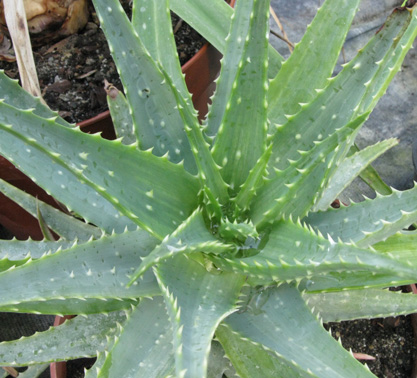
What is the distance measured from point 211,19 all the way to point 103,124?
0.87ft

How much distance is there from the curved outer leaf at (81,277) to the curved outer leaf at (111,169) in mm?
70

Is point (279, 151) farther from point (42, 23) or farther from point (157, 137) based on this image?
point (42, 23)

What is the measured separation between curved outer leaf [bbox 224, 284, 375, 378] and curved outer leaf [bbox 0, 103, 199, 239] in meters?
0.13

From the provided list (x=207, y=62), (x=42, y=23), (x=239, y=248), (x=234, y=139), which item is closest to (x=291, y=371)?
(x=239, y=248)

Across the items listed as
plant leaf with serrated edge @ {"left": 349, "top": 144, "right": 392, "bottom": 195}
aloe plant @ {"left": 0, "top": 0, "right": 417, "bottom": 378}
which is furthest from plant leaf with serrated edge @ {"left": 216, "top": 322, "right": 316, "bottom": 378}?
plant leaf with serrated edge @ {"left": 349, "top": 144, "right": 392, "bottom": 195}

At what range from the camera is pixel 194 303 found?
0.49m

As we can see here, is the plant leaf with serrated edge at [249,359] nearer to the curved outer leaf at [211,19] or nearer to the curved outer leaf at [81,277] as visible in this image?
the curved outer leaf at [81,277]

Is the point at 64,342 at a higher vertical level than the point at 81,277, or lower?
lower

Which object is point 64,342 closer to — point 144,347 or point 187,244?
point 144,347

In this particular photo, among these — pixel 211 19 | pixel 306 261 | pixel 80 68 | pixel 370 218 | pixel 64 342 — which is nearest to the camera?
pixel 306 261

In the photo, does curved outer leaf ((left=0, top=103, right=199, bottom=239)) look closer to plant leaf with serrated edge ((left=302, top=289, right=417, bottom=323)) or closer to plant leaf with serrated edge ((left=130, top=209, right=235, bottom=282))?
plant leaf with serrated edge ((left=130, top=209, right=235, bottom=282))

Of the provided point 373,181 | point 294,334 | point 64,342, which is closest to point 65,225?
point 64,342

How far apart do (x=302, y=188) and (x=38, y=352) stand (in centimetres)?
43

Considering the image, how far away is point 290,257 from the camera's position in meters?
0.45
